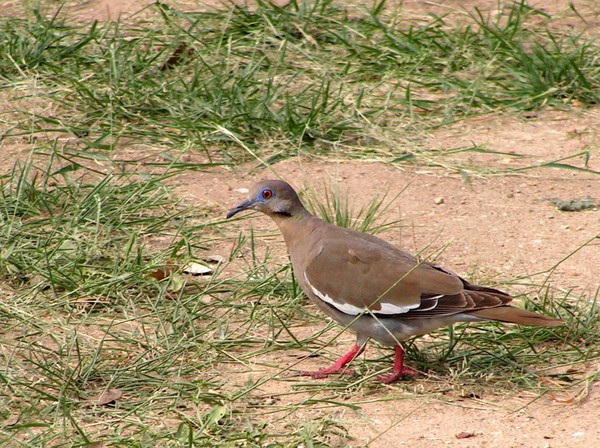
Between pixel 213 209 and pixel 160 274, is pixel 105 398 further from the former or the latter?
pixel 213 209

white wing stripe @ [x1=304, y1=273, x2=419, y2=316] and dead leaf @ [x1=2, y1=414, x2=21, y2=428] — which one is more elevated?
white wing stripe @ [x1=304, y1=273, x2=419, y2=316]

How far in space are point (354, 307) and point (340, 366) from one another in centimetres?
25

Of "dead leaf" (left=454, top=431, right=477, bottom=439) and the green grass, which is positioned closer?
"dead leaf" (left=454, top=431, right=477, bottom=439)

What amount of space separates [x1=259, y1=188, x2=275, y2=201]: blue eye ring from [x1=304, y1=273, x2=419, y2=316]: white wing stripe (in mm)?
534

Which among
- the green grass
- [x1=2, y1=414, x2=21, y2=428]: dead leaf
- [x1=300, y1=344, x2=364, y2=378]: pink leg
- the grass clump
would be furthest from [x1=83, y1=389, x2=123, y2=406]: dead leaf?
the grass clump

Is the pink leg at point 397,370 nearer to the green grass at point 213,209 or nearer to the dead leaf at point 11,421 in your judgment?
the green grass at point 213,209

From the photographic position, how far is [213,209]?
5.77 m

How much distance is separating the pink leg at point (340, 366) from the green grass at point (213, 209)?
0.21 feet

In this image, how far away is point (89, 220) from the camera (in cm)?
536

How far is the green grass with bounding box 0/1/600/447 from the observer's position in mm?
4098

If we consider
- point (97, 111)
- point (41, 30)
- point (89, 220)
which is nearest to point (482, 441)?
point (89, 220)

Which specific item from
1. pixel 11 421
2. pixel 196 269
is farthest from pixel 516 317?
pixel 11 421

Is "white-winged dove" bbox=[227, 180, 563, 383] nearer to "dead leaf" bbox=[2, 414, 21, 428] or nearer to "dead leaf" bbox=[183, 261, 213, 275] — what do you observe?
"dead leaf" bbox=[183, 261, 213, 275]

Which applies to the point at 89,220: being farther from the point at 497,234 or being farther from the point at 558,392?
the point at 558,392
